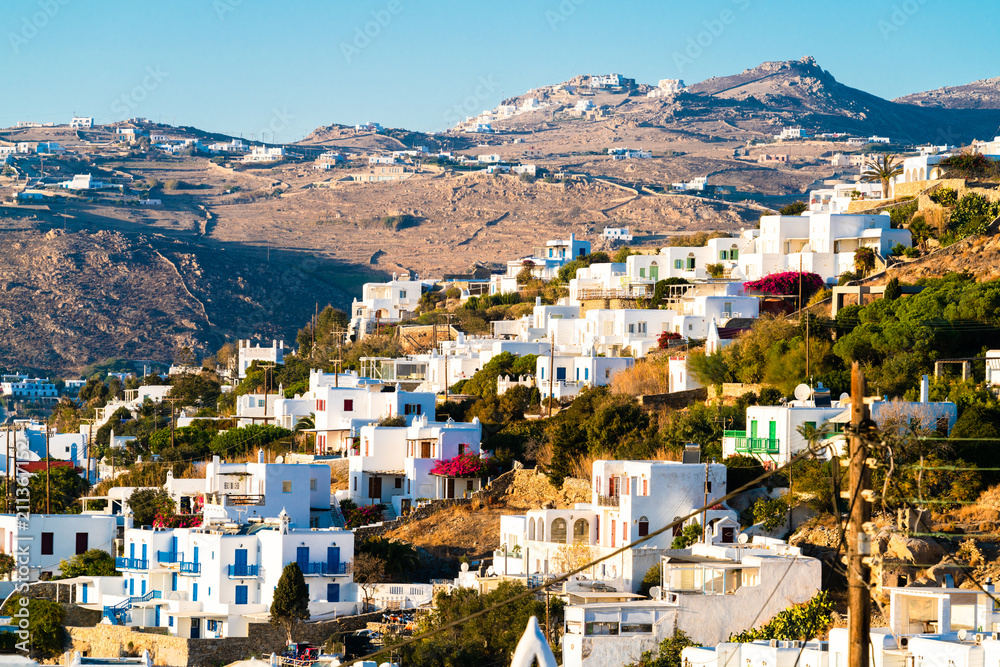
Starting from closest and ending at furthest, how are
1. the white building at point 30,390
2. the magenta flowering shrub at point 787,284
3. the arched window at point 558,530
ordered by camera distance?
the arched window at point 558,530 < the magenta flowering shrub at point 787,284 < the white building at point 30,390

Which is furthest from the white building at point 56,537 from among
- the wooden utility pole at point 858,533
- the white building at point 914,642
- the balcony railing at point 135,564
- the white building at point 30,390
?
the white building at point 30,390

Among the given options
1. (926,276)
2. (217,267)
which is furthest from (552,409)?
(217,267)

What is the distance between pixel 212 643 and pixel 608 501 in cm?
911

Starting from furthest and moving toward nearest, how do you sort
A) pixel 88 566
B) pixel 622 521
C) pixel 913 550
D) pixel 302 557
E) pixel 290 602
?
pixel 88 566, pixel 302 557, pixel 290 602, pixel 622 521, pixel 913 550

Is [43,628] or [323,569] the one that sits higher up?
[323,569]

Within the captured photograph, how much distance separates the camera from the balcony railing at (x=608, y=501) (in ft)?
118

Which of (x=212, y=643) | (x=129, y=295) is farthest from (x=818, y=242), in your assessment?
(x=129, y=295)

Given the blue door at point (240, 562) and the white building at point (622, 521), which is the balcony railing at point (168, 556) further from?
the white building at point (622, 521)

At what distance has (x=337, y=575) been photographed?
121ft

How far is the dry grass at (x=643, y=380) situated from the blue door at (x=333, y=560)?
1201 centimetres

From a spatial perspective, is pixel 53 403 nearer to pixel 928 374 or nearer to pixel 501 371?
pixel 501 371

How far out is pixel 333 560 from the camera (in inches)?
1465

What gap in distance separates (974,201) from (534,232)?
131 metres

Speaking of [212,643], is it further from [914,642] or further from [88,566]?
[914,642]
